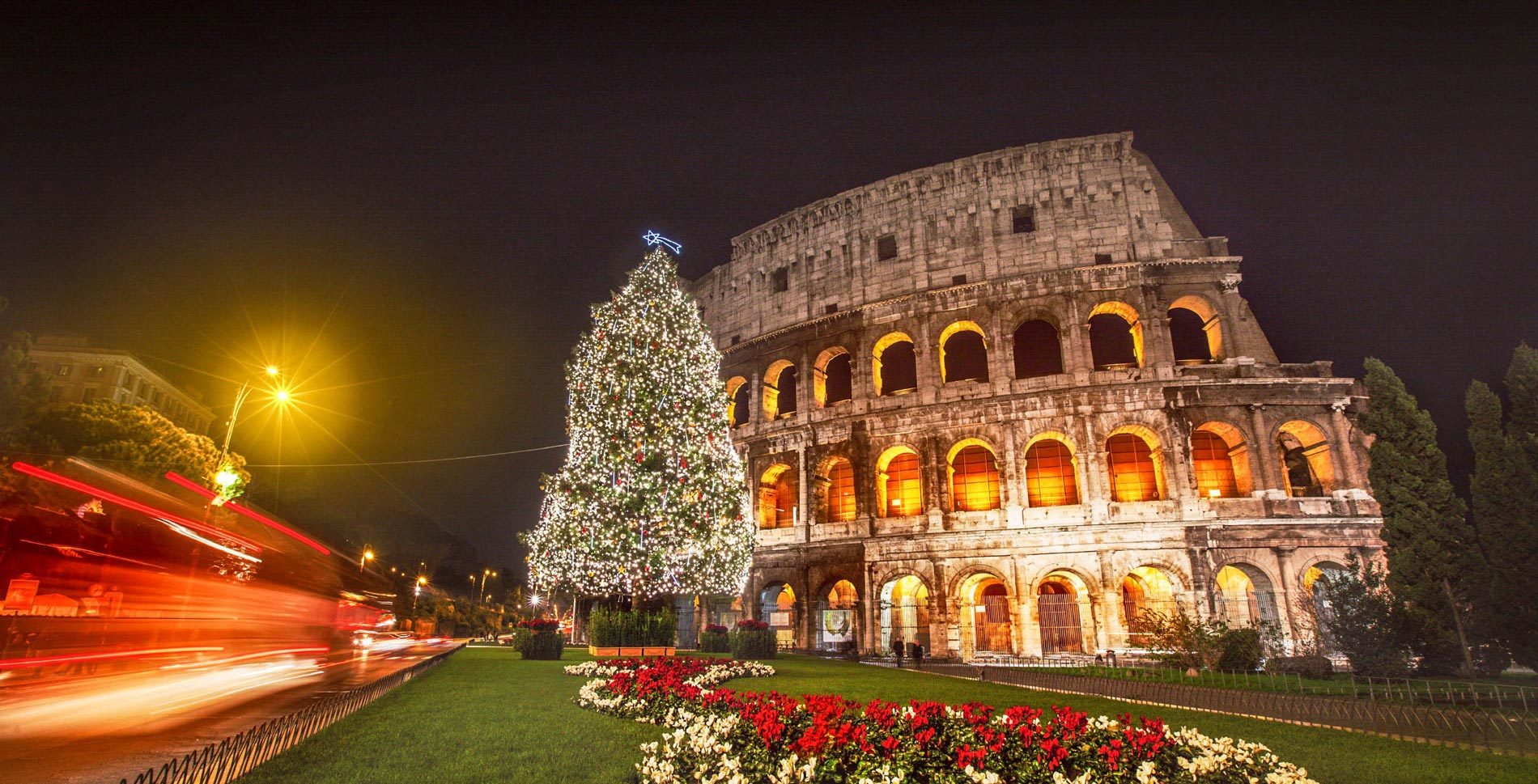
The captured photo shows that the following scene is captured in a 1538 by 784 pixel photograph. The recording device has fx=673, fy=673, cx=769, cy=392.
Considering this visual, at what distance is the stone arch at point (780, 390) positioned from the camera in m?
33.7

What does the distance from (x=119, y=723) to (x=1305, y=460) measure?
116 ft

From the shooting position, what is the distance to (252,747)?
19.4 feet

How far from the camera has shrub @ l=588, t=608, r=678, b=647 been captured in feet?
66.6

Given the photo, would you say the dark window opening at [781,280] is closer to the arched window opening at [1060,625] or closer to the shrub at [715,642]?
the shrub at [715,642]

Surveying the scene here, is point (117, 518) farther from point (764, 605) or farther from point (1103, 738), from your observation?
point (764, 605)

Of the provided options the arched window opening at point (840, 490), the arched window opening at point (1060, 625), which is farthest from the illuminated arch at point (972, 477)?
the arched window opening at point (840, 490)

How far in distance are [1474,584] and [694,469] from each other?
20535 millimetres

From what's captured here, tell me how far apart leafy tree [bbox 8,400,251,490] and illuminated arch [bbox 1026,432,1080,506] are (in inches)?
1226

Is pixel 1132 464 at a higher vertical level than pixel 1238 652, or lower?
higher

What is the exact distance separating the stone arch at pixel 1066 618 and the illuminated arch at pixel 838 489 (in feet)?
28.2

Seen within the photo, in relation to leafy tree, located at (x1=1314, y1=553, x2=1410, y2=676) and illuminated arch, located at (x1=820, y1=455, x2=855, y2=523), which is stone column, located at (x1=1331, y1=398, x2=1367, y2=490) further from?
illuminated arch, located at (x1=820, y1=455, x2=855, y2=523)

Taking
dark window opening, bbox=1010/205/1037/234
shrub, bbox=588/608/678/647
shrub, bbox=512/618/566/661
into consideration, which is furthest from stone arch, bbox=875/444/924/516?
shrub, bbox=512/618/566/661

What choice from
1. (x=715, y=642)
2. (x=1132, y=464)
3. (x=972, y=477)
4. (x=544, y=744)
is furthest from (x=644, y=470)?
(x=1132, y=464)

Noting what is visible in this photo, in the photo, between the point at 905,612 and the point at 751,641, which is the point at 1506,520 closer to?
the point at 905,612
